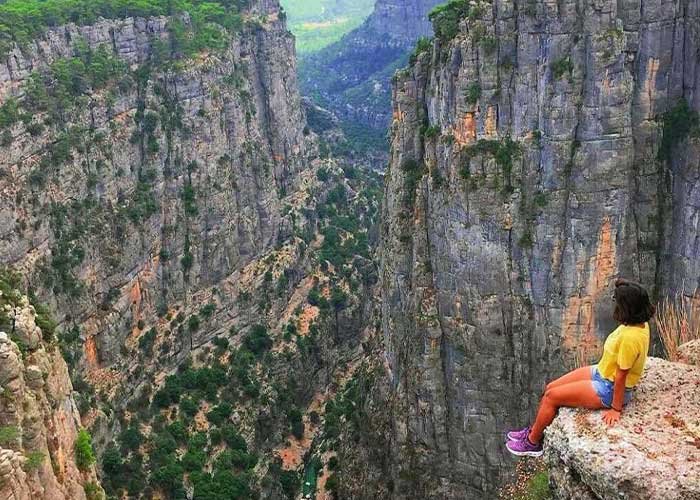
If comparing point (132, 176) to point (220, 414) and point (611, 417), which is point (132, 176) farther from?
point (611, 417)

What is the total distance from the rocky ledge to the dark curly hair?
1.51 metres

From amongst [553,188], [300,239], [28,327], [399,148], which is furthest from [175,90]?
[28,327]

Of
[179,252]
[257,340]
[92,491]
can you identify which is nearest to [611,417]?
[92,491]

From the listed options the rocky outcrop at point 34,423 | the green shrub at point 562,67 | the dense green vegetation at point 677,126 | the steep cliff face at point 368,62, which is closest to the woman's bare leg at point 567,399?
the rocky outcrop at point 34,423

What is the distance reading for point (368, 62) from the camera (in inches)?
6747

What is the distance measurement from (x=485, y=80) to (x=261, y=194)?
131 ft

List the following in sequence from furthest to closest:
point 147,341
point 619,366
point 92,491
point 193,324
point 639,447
Answer: 1. point 193,324
2. point 147,341
3. point 92,491
4. point 619,366
5. point 639,447

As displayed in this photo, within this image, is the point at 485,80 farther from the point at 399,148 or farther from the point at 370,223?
the point at 370,223

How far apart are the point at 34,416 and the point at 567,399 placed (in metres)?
16.4

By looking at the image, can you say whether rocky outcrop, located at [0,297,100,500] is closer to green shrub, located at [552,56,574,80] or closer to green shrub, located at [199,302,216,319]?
green shrub, located at [552,56,574,80]

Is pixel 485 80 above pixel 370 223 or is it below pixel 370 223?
above

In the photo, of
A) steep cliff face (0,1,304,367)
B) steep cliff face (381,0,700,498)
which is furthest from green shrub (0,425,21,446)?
steep cliff face (0,1,304,367)

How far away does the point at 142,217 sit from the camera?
204 feet

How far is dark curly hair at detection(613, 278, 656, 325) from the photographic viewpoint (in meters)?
13.6
